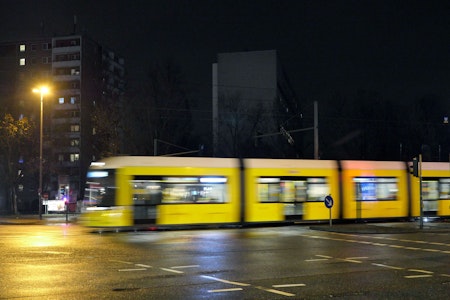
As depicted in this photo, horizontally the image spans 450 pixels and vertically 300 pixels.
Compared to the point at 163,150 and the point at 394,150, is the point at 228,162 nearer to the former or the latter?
the point at 163,150

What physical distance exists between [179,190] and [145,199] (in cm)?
167

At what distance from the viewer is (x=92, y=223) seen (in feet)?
79.2

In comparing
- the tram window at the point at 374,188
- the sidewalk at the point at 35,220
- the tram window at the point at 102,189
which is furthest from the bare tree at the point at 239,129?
the tram window at the point at 102,189

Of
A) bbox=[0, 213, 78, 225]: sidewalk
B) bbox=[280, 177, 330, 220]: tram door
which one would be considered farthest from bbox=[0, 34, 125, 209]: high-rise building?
bbox=[280, 177, 330, 220]: tram door

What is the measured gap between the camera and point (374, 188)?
29.7 metres

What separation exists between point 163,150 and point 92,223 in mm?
29635

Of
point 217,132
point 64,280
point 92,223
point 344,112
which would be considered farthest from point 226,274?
point 217,132

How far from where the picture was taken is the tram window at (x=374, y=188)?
97.0 ft

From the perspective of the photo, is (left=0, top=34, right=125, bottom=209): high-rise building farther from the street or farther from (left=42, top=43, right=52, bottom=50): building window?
the street

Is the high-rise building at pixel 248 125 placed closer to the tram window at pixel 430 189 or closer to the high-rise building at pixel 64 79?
the tram window at pixel 430 189

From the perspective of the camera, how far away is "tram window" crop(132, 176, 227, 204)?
2469cm

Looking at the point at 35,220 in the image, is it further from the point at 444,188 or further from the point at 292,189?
the point at 444,188

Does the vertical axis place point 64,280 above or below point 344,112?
below

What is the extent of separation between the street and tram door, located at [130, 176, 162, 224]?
145 inches
